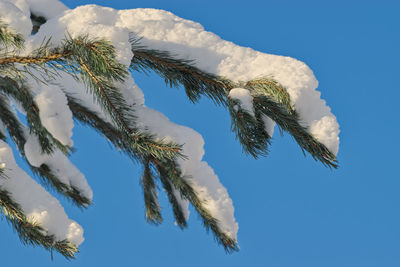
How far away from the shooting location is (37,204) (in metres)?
2.40

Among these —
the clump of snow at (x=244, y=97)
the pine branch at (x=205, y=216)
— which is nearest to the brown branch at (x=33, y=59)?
the clump of snow at (x=244, y=97)

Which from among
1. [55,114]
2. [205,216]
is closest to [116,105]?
[55,114]

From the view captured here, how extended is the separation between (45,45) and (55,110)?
50 cm

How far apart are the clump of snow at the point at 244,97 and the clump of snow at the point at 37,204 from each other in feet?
3.42

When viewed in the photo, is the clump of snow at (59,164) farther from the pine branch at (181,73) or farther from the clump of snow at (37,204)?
the pine branch at (181,73)

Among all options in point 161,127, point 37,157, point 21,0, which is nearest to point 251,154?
point 161,127

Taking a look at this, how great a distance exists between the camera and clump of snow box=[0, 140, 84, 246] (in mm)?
2324

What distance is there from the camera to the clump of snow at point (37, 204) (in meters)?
2.32

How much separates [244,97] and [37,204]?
1.17 metres

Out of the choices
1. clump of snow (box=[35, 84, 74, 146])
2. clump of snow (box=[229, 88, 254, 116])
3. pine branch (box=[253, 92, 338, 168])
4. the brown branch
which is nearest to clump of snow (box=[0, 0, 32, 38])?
the brown branch

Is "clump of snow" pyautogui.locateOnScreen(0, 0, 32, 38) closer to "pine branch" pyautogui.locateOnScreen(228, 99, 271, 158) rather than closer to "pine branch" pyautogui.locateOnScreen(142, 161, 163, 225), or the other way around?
"pine branch" pyautogui.locateOnScreen(228, 99, 271, 158)

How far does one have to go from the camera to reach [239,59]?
262cm

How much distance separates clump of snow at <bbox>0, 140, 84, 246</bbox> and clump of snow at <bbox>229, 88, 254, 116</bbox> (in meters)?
1.04

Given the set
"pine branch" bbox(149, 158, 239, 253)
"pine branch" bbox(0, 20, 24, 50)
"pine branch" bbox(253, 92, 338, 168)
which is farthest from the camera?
"pine branch" bbox(149, 158, 239, 253)
